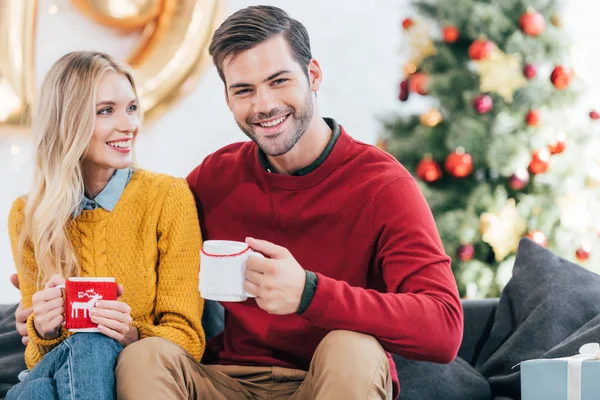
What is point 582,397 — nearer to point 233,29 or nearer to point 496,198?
point 233,29

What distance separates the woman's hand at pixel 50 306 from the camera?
1.91 metres

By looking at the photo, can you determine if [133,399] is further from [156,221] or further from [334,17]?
[334,17]

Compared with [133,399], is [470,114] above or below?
above

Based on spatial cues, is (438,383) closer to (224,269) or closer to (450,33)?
(224,269)

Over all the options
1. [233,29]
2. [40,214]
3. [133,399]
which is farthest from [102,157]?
[133,399]

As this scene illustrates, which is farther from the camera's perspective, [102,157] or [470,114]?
[470,114]

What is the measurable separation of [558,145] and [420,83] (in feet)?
2.39

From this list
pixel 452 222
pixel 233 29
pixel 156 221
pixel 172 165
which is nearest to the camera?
pixel 233 29

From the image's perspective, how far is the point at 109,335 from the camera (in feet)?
6.00

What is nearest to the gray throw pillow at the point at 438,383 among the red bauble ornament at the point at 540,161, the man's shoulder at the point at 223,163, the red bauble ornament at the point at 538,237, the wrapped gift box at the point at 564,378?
the wrapped gift box at the point at 564,378

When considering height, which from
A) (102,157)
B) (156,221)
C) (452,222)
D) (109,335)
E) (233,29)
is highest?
(233,29)

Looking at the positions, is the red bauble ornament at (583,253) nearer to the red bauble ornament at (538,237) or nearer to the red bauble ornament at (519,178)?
the red bauble ornament at (538,237)

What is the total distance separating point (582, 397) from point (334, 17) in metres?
2.88

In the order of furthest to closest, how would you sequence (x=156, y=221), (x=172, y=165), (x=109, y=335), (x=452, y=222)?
(x=172, y=165) → (x=452, y=222) → (x=156, y=221) → (x=109, y=335)
